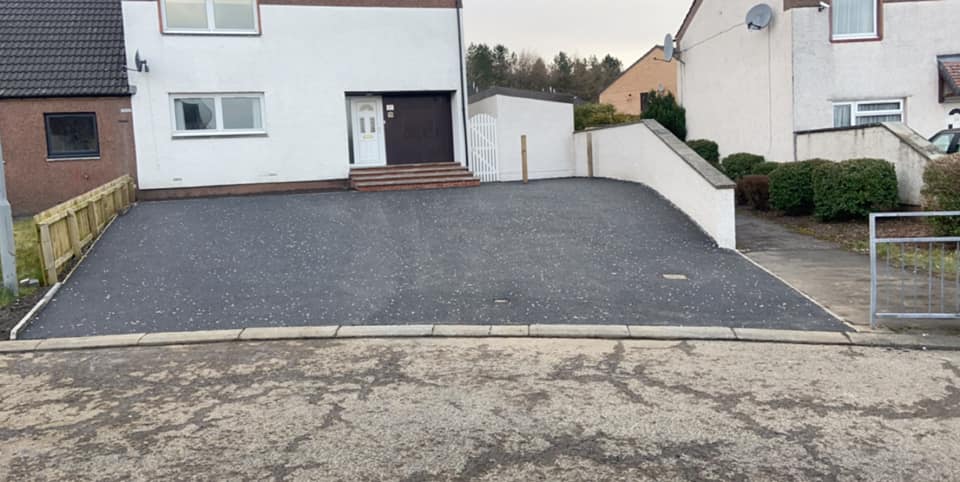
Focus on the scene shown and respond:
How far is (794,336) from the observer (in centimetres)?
712

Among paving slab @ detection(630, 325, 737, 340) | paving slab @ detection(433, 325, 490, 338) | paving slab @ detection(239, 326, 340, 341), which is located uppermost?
paving slab @ detection(239, 326, 340, 341)

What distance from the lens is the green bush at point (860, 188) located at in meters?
13.3

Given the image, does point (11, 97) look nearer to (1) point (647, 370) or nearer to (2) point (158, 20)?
(2) point (158, 20)

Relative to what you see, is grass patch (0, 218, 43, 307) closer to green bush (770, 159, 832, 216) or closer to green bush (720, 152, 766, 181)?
green bush (770, 159, 832, 216)

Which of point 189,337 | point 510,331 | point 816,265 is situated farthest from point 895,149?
point 189,337

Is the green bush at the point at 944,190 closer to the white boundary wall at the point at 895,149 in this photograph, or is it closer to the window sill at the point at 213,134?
the white boundary wall at the point at 895,149

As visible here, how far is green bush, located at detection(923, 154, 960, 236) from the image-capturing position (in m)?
10.6

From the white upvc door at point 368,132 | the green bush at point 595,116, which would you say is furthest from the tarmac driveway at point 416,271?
the green bush at point 595,116

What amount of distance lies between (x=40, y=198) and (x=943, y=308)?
1815cm

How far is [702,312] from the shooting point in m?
8.00

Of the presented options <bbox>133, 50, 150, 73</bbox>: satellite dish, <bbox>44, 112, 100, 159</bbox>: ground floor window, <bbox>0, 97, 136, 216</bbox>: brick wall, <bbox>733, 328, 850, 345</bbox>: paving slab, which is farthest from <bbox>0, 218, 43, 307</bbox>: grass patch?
<bbox>733, 328, 850, 345</bbox>: paving slab

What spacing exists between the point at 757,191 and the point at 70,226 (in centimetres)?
1325

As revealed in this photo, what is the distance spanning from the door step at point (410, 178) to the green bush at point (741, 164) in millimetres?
Answer: 6767

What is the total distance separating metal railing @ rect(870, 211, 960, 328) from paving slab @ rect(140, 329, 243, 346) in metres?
6.18
